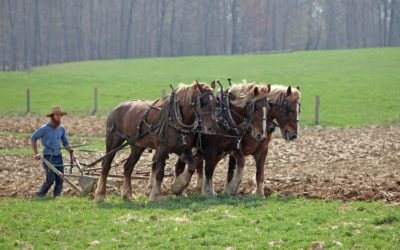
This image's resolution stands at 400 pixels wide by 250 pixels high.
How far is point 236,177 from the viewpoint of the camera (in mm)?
12398

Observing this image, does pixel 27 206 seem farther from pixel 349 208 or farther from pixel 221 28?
pixel 221 28

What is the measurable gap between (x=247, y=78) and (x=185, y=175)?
1386 inches

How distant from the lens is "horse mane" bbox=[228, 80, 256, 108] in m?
→ 12.0

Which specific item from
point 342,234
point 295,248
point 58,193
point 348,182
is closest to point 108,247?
point 295,248

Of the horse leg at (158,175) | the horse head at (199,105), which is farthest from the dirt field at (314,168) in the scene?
the horse head at (199,105)

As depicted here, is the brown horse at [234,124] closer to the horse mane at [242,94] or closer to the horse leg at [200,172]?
the horse mane at [242,94]

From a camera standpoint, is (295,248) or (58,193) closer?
(295,248)

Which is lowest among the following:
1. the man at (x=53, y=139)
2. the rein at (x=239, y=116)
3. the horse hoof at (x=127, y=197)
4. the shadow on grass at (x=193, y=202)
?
the horse hoof at (x=127, y=197)

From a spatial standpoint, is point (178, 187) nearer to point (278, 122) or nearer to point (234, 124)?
point (234, 124)

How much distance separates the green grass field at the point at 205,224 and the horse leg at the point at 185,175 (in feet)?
1.94

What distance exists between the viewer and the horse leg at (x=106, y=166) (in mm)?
12352

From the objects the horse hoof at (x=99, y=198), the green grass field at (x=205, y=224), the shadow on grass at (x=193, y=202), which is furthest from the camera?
the horse hoof at (x=99, y=198)

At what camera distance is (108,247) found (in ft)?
28.1

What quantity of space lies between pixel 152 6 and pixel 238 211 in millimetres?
64564
